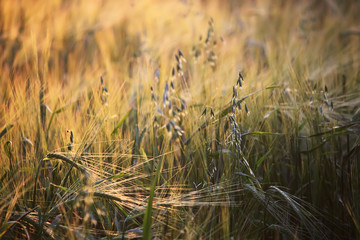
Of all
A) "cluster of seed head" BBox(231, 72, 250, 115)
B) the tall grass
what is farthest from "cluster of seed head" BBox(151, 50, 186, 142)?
"cluster of seed head" BBox(231, 72, 250, 115)

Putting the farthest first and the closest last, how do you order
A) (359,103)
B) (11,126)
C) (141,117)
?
(359,103)
(141,117)
(11,126)

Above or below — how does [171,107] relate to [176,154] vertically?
above

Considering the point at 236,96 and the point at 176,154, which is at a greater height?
the point at 236,96

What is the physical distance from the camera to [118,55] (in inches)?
81.4

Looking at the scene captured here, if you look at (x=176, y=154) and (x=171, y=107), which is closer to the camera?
(x=171, y=107)

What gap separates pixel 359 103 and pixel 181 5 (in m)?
1.75

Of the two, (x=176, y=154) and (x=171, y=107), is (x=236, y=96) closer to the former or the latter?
(x=171, y=107)

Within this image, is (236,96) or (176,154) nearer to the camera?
(236,96)

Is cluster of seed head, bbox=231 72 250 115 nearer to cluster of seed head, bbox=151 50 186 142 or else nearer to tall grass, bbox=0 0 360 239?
tall grass, bbox=0 0 360 239

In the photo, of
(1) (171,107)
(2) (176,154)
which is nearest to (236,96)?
(1) (171,107)

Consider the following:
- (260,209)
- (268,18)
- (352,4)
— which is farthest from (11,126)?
(352,4)

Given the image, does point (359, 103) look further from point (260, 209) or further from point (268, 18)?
point (268, 18)

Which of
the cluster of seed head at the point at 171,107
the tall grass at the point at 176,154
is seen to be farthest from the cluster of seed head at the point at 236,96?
the cluster of seed head at the point at 171,107

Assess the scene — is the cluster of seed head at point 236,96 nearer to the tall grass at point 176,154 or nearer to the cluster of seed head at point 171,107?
the tall grass at point 176,154
